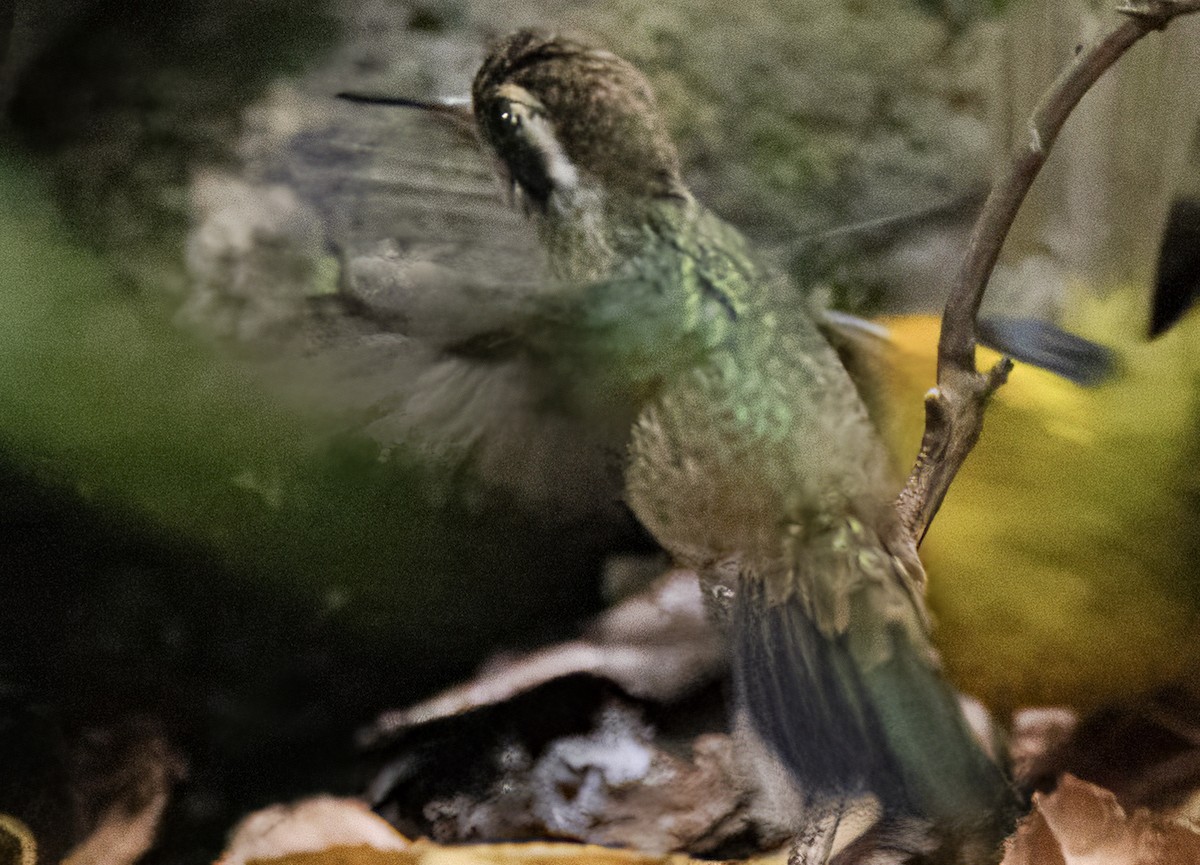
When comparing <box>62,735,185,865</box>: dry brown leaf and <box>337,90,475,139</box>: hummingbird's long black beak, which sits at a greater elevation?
<box>337,90,475,139</box>: hummingbird's long black beak

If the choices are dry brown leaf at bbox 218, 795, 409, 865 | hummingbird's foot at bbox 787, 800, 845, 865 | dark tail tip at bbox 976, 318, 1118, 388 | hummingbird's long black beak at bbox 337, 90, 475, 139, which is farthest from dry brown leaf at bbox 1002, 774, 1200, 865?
hummingbird's long black beak at bbox 337, 90, 475, 139

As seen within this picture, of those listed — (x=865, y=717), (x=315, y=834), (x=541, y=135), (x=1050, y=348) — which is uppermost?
(x=541, y=135)

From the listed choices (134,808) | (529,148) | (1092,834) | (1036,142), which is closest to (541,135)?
(529,148)

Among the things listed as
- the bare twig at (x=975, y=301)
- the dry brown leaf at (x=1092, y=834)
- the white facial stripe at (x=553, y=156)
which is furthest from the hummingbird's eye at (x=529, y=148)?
the dry brown leaf at (x=1092, y=834)

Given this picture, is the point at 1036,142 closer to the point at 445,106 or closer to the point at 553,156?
the point at 553,156

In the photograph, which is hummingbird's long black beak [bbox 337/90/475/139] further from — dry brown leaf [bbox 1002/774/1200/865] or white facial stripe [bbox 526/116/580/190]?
dry brown leaf [bbox 1002/774/1200/865]
